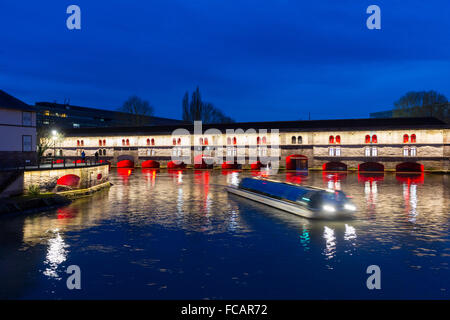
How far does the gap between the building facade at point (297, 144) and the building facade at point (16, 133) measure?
39.8 m

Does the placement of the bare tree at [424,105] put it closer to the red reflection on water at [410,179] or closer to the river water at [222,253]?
the red reflection on water at [410,179]

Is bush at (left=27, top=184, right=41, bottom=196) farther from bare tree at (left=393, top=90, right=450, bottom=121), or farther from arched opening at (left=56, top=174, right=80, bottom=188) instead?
bare tree at (left=393, top=90, right=450, bottom=121)

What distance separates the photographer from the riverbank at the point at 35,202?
2288cm

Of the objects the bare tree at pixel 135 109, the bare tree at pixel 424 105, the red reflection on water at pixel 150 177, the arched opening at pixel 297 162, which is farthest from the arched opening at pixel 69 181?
the bare tree at pixel 424 105

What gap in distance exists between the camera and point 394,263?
1268cm

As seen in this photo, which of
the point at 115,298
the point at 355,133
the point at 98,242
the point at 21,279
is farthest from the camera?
the point at 355,133

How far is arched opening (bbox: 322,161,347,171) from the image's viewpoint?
65.3m

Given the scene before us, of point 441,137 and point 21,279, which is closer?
point 21,279

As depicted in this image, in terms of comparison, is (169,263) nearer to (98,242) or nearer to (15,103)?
(98,242)

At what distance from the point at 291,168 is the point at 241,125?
13855mm

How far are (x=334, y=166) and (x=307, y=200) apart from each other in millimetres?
46953

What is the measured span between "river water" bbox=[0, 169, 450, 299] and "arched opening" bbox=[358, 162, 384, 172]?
134 ft

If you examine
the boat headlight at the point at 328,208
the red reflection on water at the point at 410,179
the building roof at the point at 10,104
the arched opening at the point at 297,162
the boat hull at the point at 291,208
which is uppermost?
the building roof at the point at 10,104
